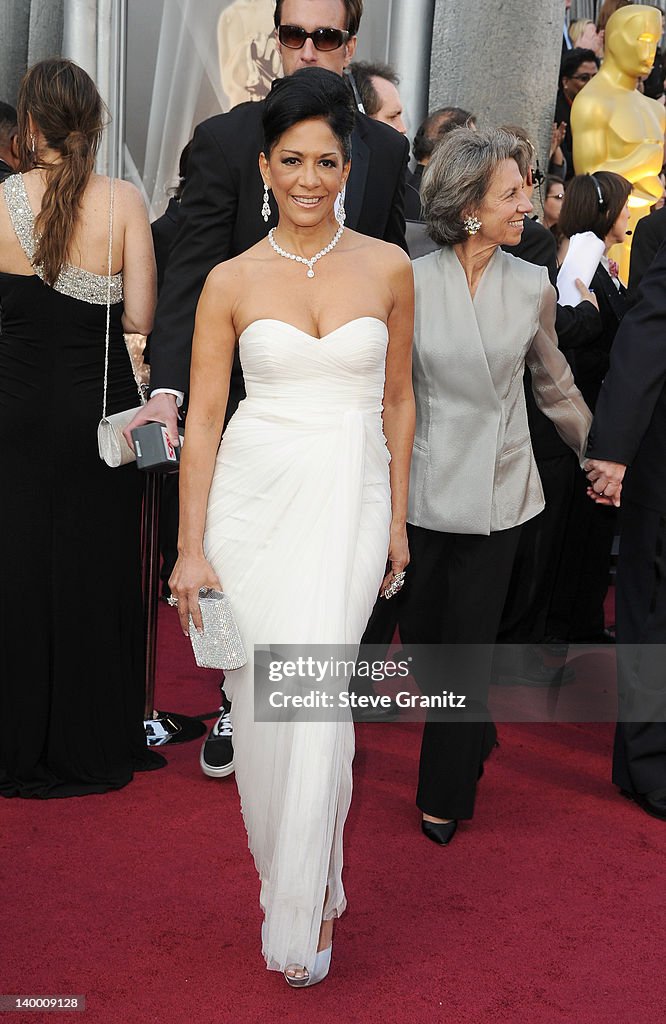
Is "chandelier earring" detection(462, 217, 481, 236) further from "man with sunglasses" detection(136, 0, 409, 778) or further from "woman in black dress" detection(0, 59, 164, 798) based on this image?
"woman in black dress" detection(0, 59, 164, 798)

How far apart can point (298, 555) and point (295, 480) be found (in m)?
0.16

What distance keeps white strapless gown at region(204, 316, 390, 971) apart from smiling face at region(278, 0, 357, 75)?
2.90 feet

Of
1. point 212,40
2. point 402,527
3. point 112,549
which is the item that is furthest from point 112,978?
point 212,40

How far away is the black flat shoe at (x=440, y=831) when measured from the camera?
329 cm

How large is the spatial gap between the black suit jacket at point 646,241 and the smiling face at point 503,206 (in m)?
0.81

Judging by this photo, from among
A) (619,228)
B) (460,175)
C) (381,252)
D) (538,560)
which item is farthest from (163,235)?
(381,252)

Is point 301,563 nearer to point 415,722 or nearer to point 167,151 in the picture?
point 415,722

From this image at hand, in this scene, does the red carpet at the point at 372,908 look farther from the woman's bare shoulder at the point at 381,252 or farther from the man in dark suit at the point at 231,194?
the woman's bare shoulder at the point at 381,252

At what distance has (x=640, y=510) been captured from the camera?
365 centimetres

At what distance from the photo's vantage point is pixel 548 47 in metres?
6.57

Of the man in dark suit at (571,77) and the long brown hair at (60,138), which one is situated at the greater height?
the man in dark suit at (571,77)

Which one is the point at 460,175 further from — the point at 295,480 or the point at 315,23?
the point at 295,480

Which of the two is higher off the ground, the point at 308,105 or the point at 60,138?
the point at 308,105

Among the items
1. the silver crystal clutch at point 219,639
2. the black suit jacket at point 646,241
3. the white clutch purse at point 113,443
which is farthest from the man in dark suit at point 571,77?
the silver crystal clutch at point 219,639
